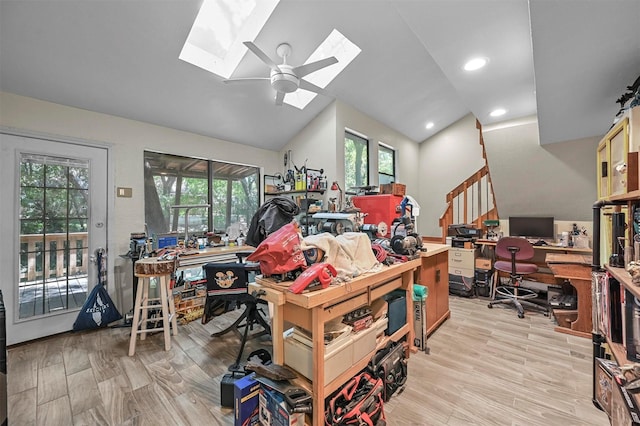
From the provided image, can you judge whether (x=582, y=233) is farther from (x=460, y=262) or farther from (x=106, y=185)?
(x=106, y=185)

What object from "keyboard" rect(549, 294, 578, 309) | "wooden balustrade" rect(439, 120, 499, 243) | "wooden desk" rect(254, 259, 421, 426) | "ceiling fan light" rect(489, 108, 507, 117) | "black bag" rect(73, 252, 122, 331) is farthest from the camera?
"wooden balustrade" rect(439, 120, 499, 243)

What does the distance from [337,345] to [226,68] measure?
3.08 m

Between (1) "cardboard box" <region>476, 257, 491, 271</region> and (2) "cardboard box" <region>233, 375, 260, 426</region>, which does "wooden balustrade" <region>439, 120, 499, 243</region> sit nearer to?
(1) "cardboard box" <region>476, 257, 491, 271</region>

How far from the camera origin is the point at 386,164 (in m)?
5.26

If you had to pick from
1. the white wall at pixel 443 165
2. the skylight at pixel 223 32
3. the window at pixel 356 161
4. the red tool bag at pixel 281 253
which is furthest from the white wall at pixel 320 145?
the white wall at pixel 443 165

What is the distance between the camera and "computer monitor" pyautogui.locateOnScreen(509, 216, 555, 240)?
3820 mm

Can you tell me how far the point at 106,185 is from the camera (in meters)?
2.94

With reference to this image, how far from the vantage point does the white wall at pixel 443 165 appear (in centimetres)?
531

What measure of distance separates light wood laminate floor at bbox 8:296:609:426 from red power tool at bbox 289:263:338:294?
1.03 meters

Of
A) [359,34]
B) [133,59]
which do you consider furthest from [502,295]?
[133,59]

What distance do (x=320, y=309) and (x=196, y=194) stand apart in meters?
3.17

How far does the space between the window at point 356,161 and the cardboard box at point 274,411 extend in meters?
3.29

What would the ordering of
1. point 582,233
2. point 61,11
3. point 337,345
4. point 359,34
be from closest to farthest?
1. point 337,345
2. point 61,11
3. point 359,34
4. point 582,233

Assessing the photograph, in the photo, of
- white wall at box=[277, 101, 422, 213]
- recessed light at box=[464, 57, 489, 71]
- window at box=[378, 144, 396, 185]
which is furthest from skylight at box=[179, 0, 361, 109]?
window at box=[378, 144, 396, 185]
